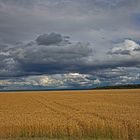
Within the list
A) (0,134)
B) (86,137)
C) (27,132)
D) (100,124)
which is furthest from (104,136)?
(0,134)

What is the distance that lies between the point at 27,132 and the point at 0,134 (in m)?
1.95

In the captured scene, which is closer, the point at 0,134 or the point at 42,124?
the point at 0,134

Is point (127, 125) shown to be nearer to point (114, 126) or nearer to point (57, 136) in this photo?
point (114, 126)

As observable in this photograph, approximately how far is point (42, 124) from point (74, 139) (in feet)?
17.8

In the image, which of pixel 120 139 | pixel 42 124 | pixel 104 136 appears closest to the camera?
pixel 120 139

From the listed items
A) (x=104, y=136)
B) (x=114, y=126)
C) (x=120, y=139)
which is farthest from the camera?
(x=114, y=126)

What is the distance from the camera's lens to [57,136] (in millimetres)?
21672

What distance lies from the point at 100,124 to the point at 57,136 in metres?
3.77

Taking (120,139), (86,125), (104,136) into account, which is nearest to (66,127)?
(86,125)

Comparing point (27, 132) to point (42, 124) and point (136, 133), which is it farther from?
point (136, 133)

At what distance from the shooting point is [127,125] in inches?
922

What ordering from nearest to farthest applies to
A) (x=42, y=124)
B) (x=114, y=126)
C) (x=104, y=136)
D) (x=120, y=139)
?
(x=120, y=139) → (x=104, y=136) → (x=114, y=126) → (x=42, y=124)

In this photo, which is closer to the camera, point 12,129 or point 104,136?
point 104,136

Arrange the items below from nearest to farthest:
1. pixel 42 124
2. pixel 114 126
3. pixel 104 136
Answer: pixel 104 136 → pixel 114 126 → pixel 42 124
